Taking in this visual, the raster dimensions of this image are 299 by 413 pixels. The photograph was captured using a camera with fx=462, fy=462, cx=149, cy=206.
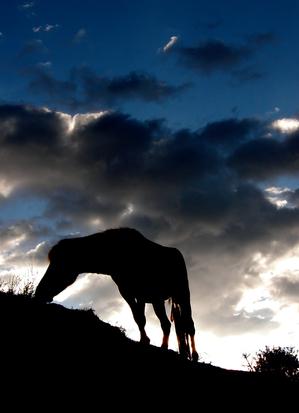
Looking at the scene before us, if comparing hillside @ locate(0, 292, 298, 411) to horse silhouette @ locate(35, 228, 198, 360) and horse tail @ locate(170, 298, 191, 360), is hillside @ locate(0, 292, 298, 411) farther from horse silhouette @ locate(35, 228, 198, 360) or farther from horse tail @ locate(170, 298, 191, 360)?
horse tail @ locate(170, 298, 191, 360)

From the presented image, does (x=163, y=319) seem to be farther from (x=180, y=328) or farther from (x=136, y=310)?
(x=180, y=328)

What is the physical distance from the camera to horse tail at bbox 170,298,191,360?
47.7 feet


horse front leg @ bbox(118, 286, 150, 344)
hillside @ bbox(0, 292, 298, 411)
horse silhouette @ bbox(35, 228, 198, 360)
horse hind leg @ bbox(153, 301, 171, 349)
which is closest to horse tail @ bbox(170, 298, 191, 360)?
horse silhouette @ bbox(35, 228, 198, 360)

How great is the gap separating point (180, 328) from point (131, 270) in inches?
115

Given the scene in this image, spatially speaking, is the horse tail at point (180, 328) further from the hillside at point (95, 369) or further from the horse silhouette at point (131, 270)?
the hillside at point (95, 369)

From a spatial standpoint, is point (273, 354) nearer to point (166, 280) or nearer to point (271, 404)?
point (166, 280)

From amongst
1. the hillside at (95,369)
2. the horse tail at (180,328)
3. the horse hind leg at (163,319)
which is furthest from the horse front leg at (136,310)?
the hillside at (95,369)

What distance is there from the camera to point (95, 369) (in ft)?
26.0

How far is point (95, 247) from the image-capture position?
13.8 m

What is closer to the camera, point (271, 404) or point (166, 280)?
point (271, 404)

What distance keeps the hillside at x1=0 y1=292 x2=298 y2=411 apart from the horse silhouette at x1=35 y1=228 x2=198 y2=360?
2599 millimetres

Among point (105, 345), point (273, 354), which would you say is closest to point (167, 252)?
point (105, 345)

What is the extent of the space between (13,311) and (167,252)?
22.1ft

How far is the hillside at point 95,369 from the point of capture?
7.14m
